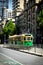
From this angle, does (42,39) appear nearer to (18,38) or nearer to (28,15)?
(28,15)

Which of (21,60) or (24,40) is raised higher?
(21,60)

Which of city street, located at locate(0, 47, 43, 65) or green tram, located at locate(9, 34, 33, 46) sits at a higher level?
city street, located at locate(0, 47, 43, 65)

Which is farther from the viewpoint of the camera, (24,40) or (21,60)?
(24,40)

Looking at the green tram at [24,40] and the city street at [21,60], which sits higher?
the city street at [21,60]

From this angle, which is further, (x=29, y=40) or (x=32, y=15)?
(x=32, y=15)

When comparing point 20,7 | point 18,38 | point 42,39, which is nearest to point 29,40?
point 18,38

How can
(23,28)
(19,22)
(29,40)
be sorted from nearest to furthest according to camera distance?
(29,40) → (23,28) → (19,22)

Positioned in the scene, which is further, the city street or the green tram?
the green tram

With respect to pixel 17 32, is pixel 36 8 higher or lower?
higher

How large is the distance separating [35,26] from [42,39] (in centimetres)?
1018

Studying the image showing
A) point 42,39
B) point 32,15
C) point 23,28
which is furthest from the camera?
point 23,28

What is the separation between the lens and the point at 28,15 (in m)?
125

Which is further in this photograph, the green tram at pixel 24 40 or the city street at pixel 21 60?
the green tram at pixel 24 40

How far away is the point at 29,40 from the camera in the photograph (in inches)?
2440
